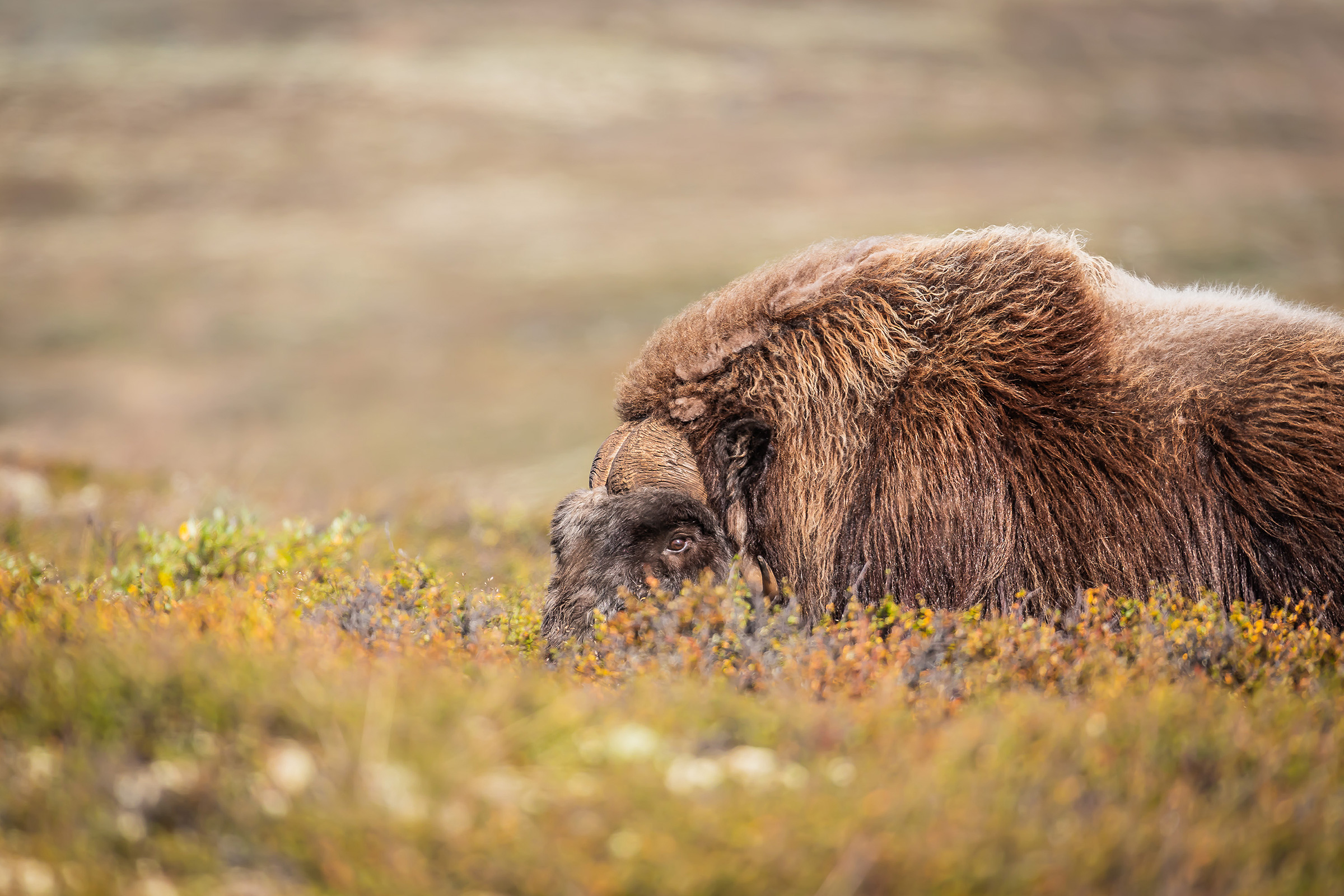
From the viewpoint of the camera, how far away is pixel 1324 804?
1946 mm

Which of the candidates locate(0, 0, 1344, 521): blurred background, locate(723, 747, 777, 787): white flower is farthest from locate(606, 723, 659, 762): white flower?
locate(0, 0, 1344, 521): blurred background

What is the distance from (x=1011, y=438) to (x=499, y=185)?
109 ft

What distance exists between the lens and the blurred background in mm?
18625

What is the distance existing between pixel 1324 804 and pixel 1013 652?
4.01ft

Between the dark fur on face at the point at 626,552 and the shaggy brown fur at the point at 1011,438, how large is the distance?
150 millimetres

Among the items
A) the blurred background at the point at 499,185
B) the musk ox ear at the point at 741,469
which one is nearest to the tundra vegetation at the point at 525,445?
the blurred background at the point at 499,185

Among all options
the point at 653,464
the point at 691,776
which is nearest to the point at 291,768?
the point at 691,776

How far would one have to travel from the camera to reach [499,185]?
34344mm

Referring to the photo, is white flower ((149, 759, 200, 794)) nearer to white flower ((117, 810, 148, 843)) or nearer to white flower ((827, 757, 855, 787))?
white flower ((117, 810, 148, 843))

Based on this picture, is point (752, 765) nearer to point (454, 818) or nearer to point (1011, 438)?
point (454, 818)

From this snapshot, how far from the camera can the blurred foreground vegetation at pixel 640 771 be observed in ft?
5.52

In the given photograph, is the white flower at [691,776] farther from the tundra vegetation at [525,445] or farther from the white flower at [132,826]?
the white flower at [132,826]

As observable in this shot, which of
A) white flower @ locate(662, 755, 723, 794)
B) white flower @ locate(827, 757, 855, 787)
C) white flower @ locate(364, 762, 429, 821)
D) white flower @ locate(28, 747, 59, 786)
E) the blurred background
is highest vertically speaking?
the blurred background

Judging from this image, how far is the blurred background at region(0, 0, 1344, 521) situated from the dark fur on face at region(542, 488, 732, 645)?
16.8 feet
